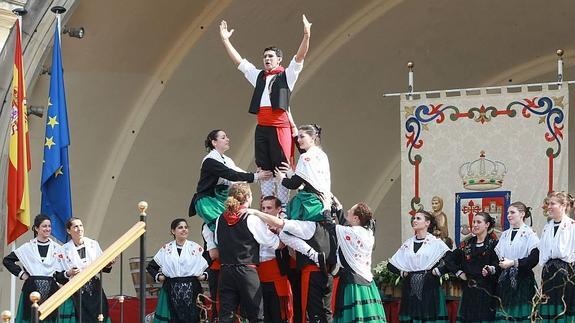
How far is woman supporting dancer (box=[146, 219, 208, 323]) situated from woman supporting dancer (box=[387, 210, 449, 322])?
1.70m

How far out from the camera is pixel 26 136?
507 inches

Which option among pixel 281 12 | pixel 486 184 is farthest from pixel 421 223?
pixel 281 12

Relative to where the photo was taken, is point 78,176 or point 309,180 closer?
point 309,180

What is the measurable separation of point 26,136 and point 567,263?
17.1 feet

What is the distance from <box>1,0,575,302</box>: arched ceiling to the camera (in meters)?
13.9

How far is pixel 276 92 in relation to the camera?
35.1 feet

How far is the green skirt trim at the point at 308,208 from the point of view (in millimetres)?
10289

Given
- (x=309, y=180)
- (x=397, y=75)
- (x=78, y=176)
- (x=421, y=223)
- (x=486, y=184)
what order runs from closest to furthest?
(x=309, y=180), (x=421, y=223), (x=486, y=184), (x=78, y=176), (x=397, y=75)

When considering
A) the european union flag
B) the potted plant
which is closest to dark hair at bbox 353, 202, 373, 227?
the potted plant

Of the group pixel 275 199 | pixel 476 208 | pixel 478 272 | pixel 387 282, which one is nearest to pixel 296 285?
pixel 275 199

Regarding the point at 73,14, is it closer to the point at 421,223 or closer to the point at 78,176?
the point at 78,176

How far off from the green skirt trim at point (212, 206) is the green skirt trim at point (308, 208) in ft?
2.31

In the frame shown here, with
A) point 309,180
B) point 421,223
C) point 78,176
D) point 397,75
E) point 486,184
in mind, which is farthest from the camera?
point 397,75

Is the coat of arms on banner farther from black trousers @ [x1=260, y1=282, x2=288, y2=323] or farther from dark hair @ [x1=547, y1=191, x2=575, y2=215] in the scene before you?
black trousers @ [x1=260, y1=282, x2=288, y2=323]
